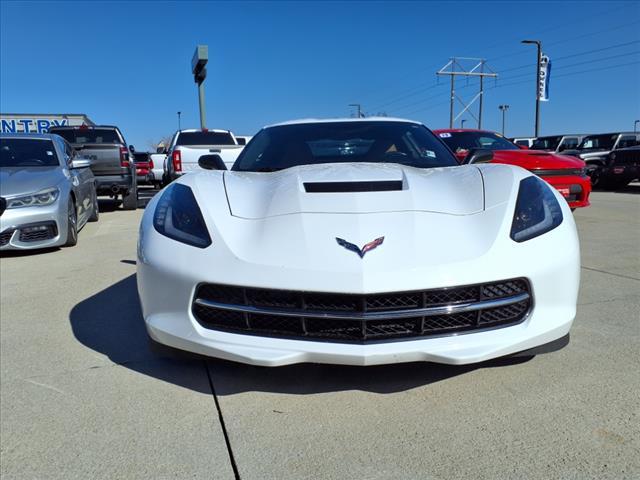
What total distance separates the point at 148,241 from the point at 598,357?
2283 mm

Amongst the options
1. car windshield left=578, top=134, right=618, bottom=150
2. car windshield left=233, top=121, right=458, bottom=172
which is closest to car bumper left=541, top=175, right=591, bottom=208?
car windshield left=233, top=121, right=458, bottom=172

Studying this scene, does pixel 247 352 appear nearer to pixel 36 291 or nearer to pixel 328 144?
pixel 328 144

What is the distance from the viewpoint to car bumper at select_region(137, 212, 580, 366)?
188 centimetres

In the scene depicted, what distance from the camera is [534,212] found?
2.25m

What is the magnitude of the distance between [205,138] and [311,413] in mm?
10669

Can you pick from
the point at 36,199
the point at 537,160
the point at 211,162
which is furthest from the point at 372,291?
the point at 537,160

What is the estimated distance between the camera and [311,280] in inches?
73.8

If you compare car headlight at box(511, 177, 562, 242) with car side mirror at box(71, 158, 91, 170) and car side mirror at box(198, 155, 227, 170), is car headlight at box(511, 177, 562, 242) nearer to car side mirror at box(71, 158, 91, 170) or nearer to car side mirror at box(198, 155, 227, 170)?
car side mirror at box(198, 155, 227, 170)

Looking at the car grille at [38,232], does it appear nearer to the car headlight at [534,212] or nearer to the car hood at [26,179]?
the car hood at [26,179]

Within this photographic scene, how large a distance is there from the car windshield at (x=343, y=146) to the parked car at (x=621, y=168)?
11.5m

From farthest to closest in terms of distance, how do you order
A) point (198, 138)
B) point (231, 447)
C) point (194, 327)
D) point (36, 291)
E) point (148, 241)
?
point (198, 138)
point (36, 291)
point (148, 241)
point (194, 327)
point (231, 447)

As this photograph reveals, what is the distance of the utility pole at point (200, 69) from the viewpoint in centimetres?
1950

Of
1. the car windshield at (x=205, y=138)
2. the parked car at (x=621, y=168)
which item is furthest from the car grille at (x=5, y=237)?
the parked car at (x=621, y=168)

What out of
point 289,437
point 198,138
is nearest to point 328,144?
point 289,437
